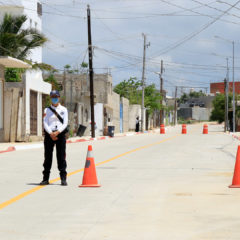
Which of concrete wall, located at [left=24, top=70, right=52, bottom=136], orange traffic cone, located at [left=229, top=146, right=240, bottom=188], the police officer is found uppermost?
concrete wall, located at [left=24, top=70, right=52, bottom=136]

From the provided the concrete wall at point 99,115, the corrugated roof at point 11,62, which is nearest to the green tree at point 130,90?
the concrete wall at point 99,115

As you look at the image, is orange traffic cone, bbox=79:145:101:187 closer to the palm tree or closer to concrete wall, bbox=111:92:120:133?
the palm tree

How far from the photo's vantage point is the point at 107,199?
11.1 meters

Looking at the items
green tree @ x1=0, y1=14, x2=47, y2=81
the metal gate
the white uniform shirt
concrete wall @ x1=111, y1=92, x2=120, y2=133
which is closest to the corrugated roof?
green tree @ x1=0, y1=14, x2=47, y2=81

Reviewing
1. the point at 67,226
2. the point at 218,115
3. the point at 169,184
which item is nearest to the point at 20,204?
the point at 67,226

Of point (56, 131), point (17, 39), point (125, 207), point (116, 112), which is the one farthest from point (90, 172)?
point (116, 112)

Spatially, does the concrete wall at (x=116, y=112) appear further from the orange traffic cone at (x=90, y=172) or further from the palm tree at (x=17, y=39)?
the orange traffic cone at (x=90, y=172)

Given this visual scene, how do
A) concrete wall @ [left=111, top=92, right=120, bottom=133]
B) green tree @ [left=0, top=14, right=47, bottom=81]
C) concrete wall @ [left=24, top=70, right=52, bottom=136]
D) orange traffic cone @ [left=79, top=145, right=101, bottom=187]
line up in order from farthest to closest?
1. concrete wall @ [left=111, top=92, right=120, bottom=133]
2. green tree @ [left=0, top=14, right=47, bottom=81]
3. concrete wall @ [left=24, top=70, right=52, bottom=136]
4. orange traffic cone @ [left=79, top=145, right=101, bottom=187]

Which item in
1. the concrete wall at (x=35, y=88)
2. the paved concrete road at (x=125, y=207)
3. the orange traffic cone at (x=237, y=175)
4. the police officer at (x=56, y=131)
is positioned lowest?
the paved concrete road at (x=125, y=207)

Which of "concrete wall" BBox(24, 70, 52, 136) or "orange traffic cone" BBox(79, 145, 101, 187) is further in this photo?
"concrete wall" BBox(24, 70, 52, 136)

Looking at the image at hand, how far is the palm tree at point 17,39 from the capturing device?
132 feet

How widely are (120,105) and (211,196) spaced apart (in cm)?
7432

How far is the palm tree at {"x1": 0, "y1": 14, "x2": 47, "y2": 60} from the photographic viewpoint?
132ft

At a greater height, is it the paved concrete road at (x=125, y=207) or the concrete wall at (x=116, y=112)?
the concrete wall at (x=116, y=112)
